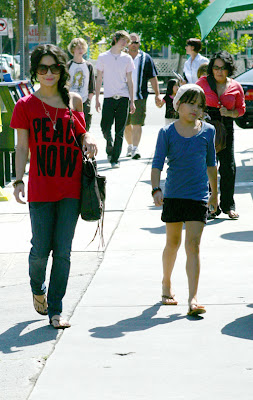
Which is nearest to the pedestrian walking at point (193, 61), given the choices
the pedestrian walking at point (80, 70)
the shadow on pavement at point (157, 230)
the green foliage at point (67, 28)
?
the pedestrian walking at point (80, 70)

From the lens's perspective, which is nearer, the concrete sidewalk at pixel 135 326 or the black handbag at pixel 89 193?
the concrete sidewalk at pixel 135 326

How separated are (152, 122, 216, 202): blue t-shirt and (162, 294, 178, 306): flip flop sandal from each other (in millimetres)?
701

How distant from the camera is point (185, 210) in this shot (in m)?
5.57

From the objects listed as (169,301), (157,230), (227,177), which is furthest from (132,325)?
(227,177)

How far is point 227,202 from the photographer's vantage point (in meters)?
8.99

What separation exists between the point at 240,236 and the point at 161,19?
3589 centimetres

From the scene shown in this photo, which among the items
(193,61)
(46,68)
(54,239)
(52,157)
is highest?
(46,68)

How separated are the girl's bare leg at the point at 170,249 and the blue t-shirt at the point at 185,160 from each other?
0.76 feet

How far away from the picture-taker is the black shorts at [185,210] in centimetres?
557

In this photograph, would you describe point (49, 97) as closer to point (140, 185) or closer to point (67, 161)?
point (67, 161)

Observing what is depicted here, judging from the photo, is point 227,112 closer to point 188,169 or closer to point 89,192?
point 188,169

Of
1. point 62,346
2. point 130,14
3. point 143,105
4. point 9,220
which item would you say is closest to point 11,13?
point 130,14

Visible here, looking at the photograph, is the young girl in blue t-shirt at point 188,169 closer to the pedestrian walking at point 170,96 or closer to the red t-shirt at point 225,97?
the red t-shirt at point 225,97

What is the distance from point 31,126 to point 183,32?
3845 centimetres
